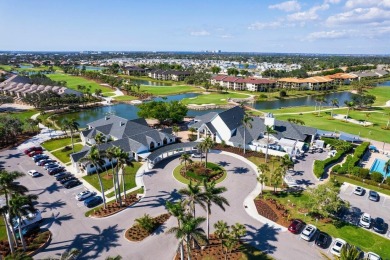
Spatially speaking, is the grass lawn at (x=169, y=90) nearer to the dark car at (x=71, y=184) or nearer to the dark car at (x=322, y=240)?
the dark car at (x=71, y=184)

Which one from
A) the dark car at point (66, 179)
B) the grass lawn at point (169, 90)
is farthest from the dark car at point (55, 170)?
the grass lawn at point (169, 90)

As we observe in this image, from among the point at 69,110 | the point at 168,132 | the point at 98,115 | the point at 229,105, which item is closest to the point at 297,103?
the point at 229,105

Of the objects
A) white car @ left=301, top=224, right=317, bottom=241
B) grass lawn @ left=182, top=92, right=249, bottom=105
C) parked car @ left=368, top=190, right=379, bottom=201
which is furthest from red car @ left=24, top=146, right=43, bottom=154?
grass lawn @ left=182, top=92, right=249, bottom=105

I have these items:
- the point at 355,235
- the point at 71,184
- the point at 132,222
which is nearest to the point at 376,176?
the point at 355,235

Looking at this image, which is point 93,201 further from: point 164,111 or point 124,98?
point 124,98

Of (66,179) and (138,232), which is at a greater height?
(66,179)

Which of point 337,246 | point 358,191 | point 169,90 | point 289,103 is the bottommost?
point 337,246
